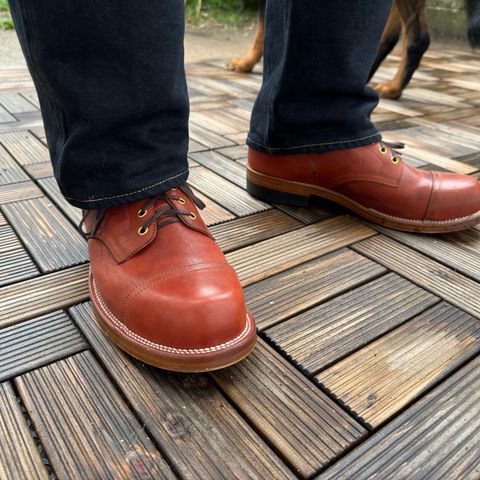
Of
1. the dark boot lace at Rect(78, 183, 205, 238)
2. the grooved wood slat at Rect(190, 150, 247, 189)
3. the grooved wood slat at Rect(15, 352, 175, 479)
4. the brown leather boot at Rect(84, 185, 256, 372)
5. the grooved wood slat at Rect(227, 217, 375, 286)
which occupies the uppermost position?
the dark boot lace at Rect(78, 183, 205, 238)

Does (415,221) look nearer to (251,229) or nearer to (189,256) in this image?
(251,229)

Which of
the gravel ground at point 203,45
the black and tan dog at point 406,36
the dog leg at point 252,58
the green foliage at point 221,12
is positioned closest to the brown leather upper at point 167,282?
the black and tan dog at point 406,36

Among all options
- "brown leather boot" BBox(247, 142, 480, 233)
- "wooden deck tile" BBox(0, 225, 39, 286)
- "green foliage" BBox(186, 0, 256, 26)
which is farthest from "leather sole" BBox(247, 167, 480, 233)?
"green foliage" BBox(186, 0, 256, 26)

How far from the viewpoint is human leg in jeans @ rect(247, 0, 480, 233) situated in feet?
2.15

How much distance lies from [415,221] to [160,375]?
0.48m

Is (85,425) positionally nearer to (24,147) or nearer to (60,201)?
(60,201)

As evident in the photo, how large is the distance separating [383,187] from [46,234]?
523mm

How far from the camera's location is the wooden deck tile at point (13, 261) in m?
0.60

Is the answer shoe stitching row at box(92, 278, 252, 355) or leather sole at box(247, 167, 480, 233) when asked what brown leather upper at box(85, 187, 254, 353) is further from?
leather sole at box(247, 167, 480, 233)

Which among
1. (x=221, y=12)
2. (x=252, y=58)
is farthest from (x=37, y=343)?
(x=221, y=12)

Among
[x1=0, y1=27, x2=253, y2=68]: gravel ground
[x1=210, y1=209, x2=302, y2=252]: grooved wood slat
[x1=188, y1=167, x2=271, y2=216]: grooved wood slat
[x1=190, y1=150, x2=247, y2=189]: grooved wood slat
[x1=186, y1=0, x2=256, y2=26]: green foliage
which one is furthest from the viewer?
[x1=186, y1=0, x2=256, y2=26]: green foliage

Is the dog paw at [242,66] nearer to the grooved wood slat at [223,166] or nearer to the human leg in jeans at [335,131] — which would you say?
the grooved wood slat at [223,166]

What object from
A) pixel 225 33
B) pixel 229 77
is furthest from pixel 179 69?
pixel 225 33

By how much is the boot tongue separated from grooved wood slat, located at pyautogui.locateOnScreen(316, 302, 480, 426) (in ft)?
0.76
